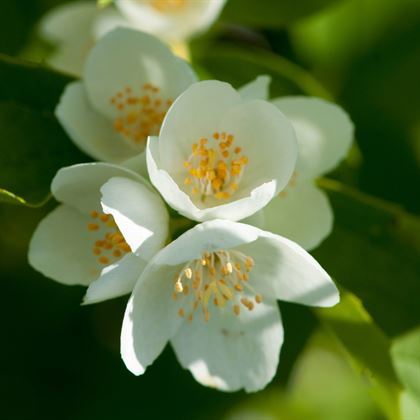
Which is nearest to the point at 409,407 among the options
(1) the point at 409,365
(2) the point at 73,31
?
(1) the point at 409,365

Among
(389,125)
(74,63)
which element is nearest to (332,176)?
(389,125)

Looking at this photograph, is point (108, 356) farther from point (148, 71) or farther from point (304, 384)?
point (148, 71)

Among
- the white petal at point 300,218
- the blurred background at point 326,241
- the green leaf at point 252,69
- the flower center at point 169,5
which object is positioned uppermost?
the flower center at point 169,5

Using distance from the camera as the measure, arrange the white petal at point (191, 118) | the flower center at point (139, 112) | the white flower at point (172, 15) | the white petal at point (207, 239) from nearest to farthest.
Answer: the white petal at point (207, 239) → the white petal at point (191, 118) → the flower center at point (139, 112) → the white flower at point (172, 15)

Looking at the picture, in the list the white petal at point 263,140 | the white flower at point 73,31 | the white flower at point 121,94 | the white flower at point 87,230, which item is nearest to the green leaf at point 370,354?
the white petal at point 263,140

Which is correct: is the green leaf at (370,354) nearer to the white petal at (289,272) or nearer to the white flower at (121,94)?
the white petal at (289,272)

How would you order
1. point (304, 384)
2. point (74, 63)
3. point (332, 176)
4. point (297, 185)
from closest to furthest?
1. point (297, 185)
2. point (332, 176)
3. point (74, 63)
4. point (304, 384)

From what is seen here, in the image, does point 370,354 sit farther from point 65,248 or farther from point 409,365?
point 65,248
